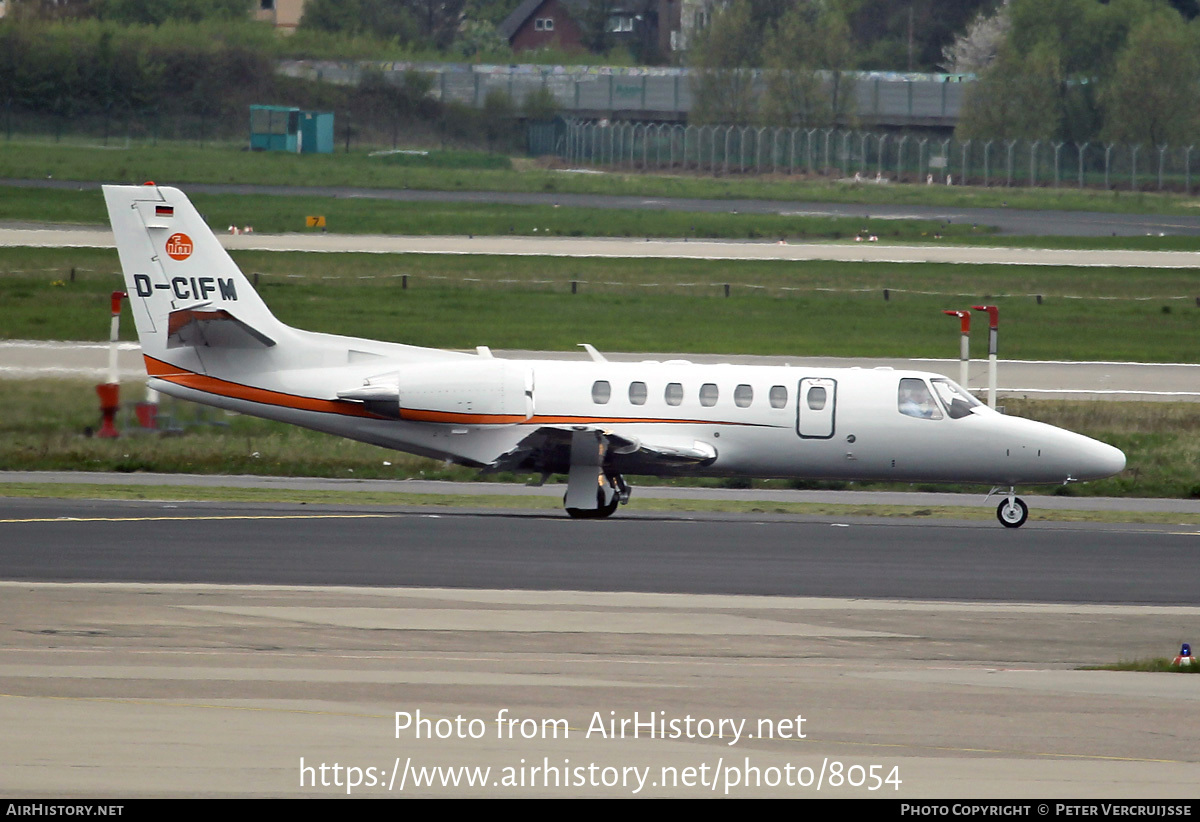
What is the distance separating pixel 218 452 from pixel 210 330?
5437 mm

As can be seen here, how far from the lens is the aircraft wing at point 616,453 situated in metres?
23.2

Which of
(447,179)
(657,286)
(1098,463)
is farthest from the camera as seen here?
(447,179)

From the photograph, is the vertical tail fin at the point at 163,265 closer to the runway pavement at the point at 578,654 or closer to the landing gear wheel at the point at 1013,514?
the runway pavement at the point at 578,654

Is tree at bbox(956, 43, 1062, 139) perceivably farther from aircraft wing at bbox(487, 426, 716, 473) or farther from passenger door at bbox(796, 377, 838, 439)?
aircraft wing at bbox(487, 426, 716, 473)

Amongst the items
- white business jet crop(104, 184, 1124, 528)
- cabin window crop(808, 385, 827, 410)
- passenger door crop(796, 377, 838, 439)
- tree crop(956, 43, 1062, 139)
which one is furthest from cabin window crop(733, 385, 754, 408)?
tree crop(956, 43, 1062, 139)

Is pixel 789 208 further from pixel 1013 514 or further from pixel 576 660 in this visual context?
pixel 576 660

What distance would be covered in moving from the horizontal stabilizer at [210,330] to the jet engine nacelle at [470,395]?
2392mm

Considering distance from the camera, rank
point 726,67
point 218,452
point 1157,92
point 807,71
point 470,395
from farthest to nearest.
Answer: point 726,67 < point 807,71 < point 1157,92 < point 218,452 < point 470,395

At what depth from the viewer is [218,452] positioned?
29047 mm

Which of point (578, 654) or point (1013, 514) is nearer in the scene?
point (578, 654)

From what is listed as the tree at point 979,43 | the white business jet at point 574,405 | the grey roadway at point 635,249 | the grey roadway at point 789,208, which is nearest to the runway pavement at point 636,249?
the grey roadway at point 635,249

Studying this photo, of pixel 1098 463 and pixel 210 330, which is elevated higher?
pixel 210 330

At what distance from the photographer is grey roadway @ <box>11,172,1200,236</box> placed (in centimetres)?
7594

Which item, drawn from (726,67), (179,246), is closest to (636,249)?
(179,246)
